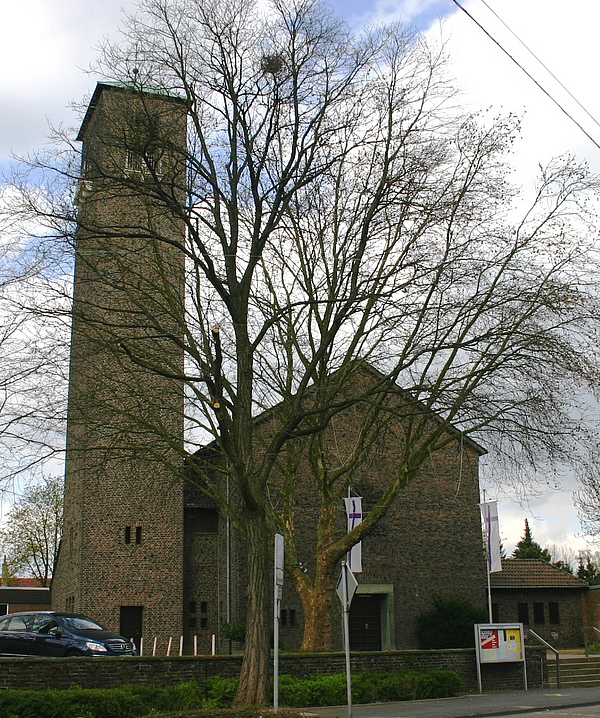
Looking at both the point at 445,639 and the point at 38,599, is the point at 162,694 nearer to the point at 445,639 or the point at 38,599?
the point at 445,639

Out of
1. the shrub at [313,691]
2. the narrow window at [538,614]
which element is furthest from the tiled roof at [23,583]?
the shrub at [313,691]

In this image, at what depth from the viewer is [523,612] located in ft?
114

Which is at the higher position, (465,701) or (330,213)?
(330,213)

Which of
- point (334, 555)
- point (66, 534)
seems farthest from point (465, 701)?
point (66, 534)

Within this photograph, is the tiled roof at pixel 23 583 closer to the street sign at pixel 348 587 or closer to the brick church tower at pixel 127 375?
the brick church tower at pixel 127 375

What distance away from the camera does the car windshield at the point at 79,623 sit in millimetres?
19105

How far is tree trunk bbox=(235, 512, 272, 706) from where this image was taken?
47.9 feet

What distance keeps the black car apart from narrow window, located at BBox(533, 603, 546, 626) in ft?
70.4

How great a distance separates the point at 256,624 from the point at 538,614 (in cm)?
2384

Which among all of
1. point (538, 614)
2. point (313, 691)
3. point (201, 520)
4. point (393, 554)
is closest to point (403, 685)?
point (313, 691)

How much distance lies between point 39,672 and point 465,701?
944 cm

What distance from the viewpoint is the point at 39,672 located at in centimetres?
1551

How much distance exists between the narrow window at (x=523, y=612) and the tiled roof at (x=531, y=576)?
0.96 meters

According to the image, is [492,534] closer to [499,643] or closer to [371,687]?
[499,643]
